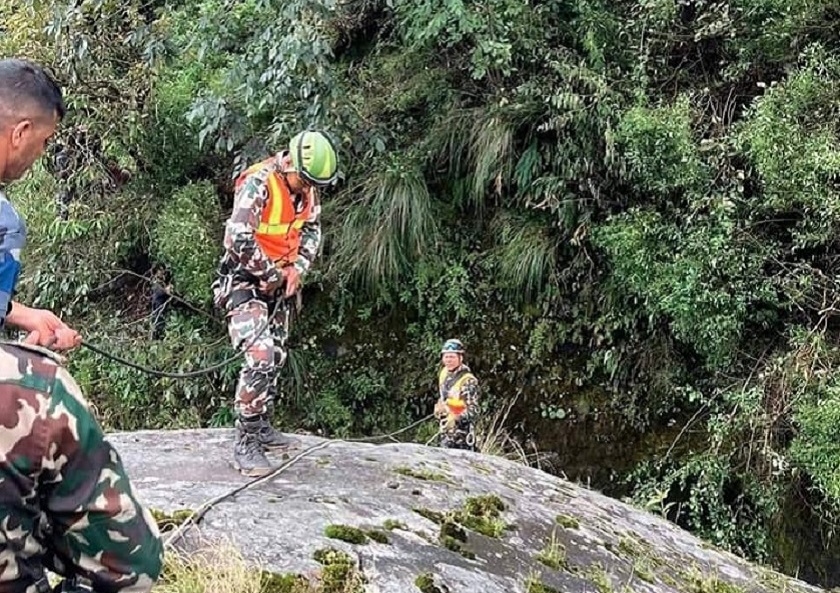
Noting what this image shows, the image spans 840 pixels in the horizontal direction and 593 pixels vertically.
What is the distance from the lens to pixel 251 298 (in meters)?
4.34

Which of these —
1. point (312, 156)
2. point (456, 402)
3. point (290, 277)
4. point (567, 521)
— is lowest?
point (456, 402)

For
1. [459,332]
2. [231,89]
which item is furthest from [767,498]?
[231,89]

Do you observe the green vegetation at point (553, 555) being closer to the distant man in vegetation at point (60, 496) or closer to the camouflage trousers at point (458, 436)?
the camouflage trousers at point (458, 436)

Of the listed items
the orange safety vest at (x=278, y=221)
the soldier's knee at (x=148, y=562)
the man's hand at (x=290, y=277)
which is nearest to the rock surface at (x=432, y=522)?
the man's hand at (x=290, y=277)

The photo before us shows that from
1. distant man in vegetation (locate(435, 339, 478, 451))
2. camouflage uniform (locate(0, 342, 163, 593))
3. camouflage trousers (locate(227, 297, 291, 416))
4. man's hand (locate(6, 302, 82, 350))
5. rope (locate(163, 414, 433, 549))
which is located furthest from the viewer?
distant man in vegetation (locate(435, 339, 478, 451))

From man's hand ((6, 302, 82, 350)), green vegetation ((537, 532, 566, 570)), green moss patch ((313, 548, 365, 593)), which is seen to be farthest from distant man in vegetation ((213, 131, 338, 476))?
man's hand ((6, 302, 82, 350))

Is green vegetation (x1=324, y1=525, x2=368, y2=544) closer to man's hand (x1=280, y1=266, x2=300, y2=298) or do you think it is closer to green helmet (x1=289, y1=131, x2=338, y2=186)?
man's hand (x1=280, y1=266, x2=300, y2=298)

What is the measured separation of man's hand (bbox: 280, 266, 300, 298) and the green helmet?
457mm

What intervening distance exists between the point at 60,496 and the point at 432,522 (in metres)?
2.54

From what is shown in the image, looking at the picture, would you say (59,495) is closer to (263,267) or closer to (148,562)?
(148,562)

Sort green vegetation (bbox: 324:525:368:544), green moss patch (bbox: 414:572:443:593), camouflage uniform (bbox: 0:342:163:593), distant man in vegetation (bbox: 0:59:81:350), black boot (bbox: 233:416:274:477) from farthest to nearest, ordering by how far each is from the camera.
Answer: black boot (bbox: 233:416:274:477) → green vegetation (bbox: 324:525:368:544) → green moss patch (bbox: 414:572:443:593) → distant man in vegetation (bbox: 0:59:81:350) → camouflage uniform (bbox: 0:342:163:593)

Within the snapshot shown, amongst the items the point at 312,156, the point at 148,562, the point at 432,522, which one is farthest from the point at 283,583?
the point at 312,156

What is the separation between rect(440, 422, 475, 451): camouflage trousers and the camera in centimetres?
627

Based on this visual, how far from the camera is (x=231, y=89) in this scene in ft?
22.3
